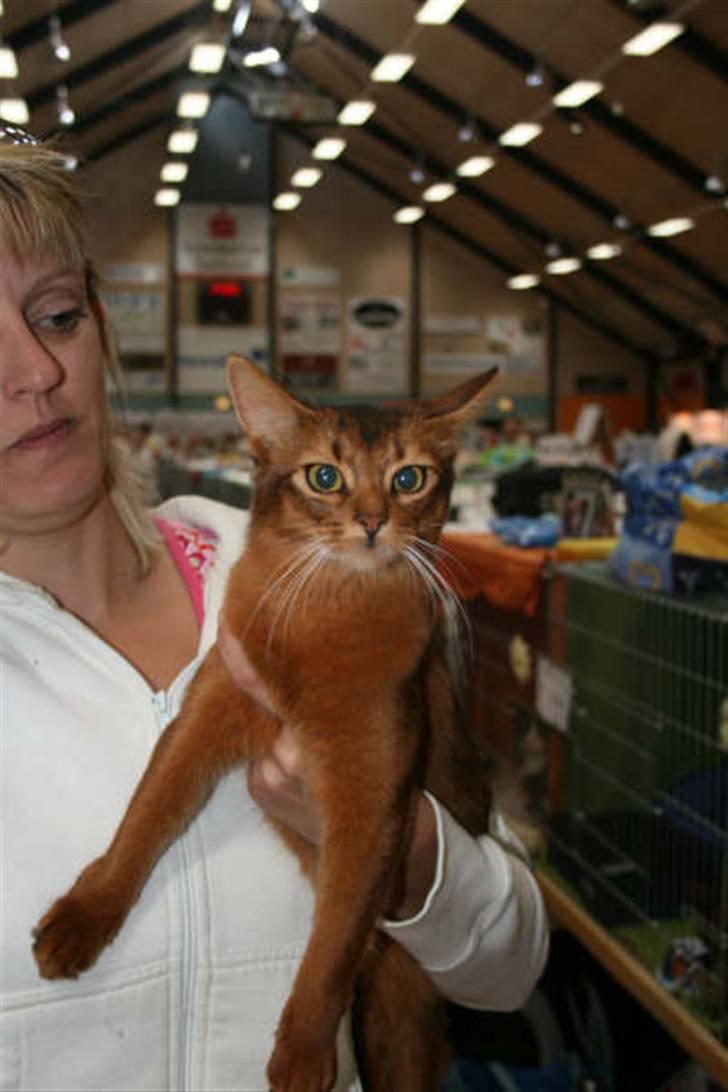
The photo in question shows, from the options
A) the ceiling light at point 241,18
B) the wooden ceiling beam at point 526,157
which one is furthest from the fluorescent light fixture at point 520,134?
the ceiling light at point 241,18

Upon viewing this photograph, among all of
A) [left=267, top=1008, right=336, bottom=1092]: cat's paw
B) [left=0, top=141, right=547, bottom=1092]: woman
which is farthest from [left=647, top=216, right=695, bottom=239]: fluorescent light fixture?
[left=267, top=1008, right=336, bottom=1092]: cat's paw

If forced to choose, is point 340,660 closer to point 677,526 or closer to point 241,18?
point 241,18

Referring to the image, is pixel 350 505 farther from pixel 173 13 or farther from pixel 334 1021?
pixel 173 13

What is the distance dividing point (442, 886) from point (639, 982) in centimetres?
150

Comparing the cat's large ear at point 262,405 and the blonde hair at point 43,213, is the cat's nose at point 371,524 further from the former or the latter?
the blonde hair at point 43,213

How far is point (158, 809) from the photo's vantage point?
118 cm

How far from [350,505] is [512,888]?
1.54 feet

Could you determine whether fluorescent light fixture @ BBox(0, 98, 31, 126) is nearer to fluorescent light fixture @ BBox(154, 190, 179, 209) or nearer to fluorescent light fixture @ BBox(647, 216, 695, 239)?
fluorescent light fixture @ BBox(154, 190, 179, 209)

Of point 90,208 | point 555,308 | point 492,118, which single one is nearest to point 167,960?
point 90,208

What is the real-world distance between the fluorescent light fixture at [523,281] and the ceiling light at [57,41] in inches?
301

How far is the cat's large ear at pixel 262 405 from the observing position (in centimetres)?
121

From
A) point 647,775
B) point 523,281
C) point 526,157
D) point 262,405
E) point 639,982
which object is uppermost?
point 523,281

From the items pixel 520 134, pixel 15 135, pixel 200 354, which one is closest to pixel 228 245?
pixel 200 354

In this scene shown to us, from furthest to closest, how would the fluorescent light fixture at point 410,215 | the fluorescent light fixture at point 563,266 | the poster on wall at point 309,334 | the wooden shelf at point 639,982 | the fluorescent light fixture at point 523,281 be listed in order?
the poster on wall at point 309,334
the fluorescent light fixture at point 523,281
the fluorescent light fixture at point 563,266
the fluorescent light fixture at point 410,215
the wooden shelf at point 639,982
